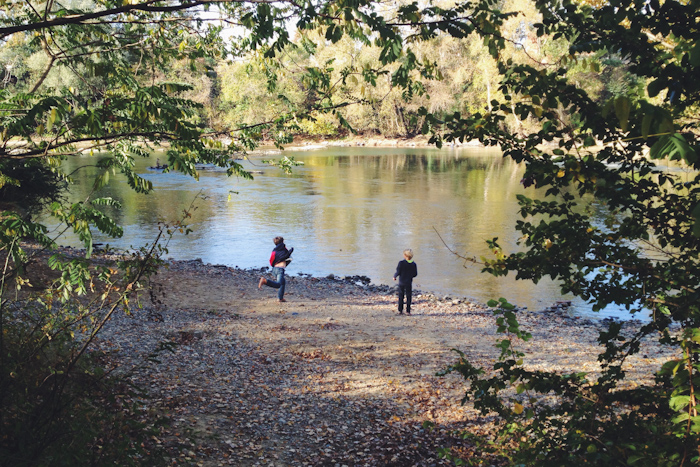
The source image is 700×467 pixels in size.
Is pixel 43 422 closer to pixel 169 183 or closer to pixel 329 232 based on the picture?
pixel 329 232

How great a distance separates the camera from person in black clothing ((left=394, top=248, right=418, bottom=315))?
41.3ft

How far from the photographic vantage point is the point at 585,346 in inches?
461

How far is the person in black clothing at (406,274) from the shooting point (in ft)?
41.3

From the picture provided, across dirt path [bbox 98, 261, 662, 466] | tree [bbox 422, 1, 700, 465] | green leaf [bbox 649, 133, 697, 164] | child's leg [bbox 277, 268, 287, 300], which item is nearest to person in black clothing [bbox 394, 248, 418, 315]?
dirt path [bbox 98, 261, 662, 466]

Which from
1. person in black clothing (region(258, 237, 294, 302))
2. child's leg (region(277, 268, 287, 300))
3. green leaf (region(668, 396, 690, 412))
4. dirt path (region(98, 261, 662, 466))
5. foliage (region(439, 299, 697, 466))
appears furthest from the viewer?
child's leg (region(277, 268, 287, 300))

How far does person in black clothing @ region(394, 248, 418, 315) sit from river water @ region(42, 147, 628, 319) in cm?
376

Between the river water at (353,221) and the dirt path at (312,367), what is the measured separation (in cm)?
299

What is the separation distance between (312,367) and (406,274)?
14.7 feet

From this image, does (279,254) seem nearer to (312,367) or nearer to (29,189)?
(312,367)

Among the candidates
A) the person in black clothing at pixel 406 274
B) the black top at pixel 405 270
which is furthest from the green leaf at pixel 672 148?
the black top at pixel 405 270

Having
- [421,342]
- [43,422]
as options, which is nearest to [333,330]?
[421,342]

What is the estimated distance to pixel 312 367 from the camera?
903 centimetres

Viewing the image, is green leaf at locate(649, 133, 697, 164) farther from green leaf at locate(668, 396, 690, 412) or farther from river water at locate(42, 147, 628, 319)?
river water at locate(42, 147, 628, 319)

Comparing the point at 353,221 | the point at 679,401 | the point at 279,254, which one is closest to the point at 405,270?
the point at 279,254
